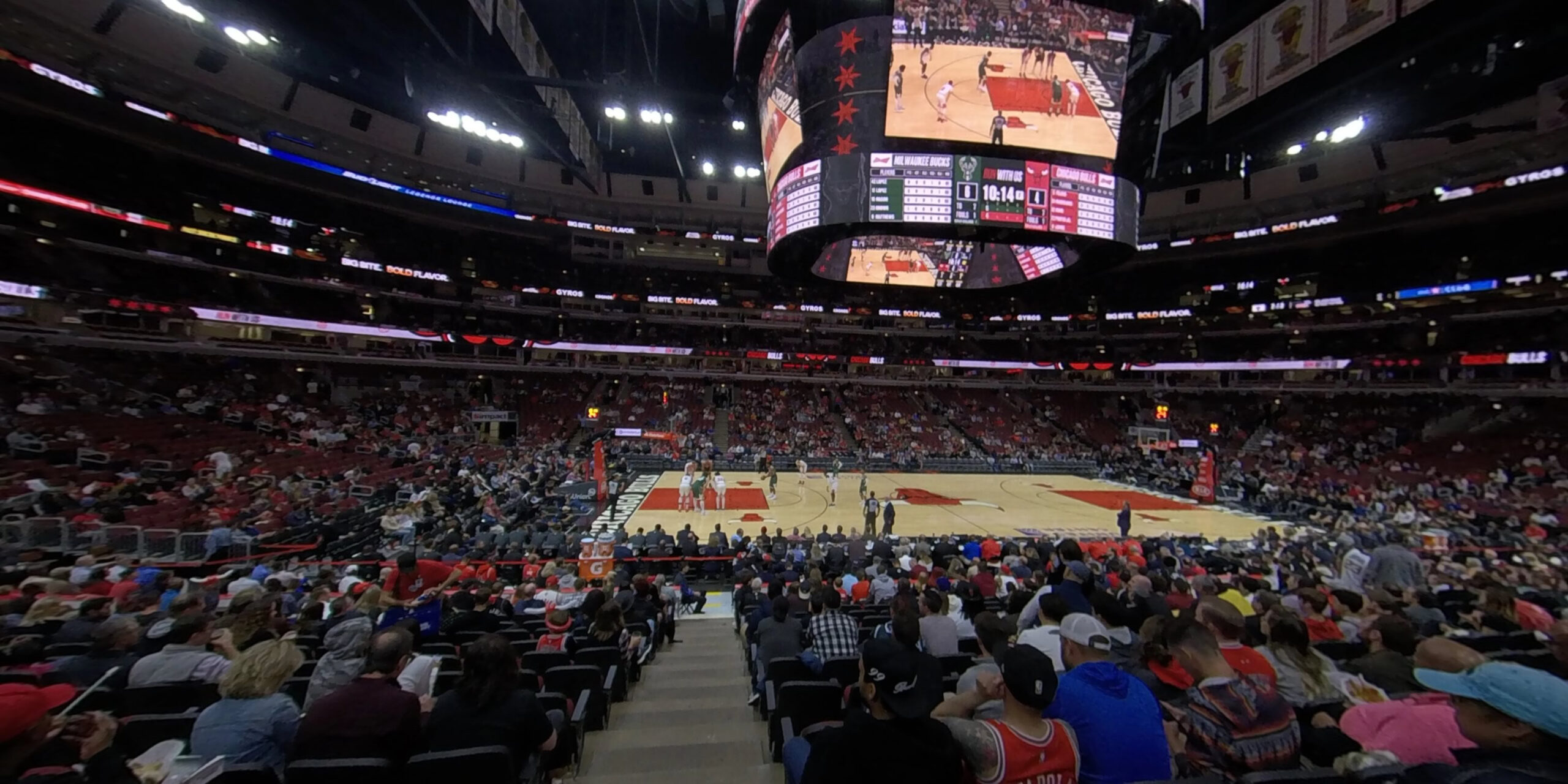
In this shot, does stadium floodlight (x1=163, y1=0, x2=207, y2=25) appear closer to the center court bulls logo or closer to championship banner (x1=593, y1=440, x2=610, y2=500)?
championship banner (x1=593, y1=440, x2=610, y2=500)

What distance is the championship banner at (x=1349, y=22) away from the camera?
32.8ft

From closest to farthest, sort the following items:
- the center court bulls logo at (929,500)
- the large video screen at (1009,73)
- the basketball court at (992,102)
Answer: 1. the large video screen at (1009,73)
2. the basketball court at (992,102)
3. the center court bulls logo at (929,500)

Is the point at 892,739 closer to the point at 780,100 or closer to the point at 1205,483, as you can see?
the point at 780,100

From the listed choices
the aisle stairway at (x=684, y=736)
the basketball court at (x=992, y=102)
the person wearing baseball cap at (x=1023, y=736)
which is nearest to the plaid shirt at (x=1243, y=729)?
the person wearing baseball cap at (x=1023, y=736)

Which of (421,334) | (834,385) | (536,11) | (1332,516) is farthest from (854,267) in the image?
(421,334)

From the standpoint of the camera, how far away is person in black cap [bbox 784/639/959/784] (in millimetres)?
1945

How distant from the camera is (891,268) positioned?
64.5ft

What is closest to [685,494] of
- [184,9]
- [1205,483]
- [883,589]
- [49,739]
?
[883,589]

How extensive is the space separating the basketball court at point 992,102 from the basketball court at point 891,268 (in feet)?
23.2

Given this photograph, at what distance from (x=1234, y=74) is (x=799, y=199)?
10.8 metres

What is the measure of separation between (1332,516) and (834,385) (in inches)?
1255

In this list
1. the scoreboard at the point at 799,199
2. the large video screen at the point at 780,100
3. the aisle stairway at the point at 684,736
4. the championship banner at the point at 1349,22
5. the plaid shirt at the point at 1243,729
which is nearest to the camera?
the plaid shirt at the point at 1243,729

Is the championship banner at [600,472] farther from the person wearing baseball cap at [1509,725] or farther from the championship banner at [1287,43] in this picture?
the championship banner at [1287,43]

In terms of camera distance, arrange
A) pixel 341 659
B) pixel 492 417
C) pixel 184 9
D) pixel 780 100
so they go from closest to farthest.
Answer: pixel 341 659
pixel 780 100
pixel 184 9
pixel 492 417
